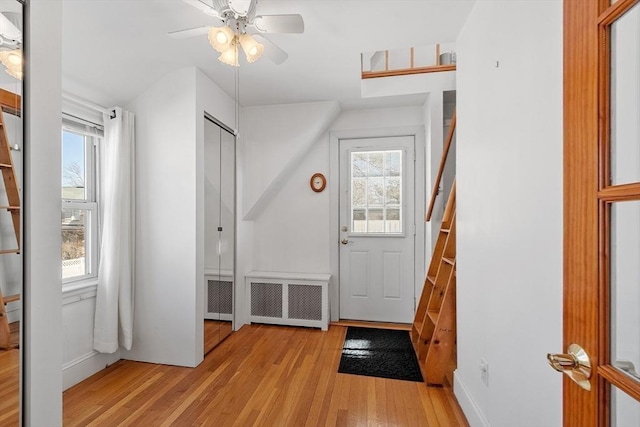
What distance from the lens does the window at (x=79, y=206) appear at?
7.54 feet

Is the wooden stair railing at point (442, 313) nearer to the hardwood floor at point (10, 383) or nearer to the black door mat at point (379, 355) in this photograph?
the black door mat at point (379, 355)

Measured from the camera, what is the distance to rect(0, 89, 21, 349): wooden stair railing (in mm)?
843

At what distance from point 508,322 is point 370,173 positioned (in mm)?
2388

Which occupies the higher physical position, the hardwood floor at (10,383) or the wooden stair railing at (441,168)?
the wooden stair railing at (441,168)

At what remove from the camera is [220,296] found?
2.92m

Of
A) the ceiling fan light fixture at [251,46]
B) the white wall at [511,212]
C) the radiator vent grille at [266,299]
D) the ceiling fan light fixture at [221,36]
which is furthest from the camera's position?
the radiator vent grille at [266,299]

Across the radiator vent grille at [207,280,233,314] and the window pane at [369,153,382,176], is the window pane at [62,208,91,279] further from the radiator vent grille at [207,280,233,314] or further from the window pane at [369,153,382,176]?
the window pane at [369,153,382,176]

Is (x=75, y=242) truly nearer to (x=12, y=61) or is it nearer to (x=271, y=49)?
(x=12, y=61)

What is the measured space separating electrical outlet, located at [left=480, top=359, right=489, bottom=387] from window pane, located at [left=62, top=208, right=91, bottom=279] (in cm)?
295

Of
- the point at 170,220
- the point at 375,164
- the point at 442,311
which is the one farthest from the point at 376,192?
the point at 170,220

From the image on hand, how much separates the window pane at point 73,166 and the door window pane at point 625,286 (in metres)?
3.01

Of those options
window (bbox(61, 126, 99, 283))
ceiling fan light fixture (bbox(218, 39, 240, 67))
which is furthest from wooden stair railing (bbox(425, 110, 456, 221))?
window (bbox(61, 126, 99, 283))

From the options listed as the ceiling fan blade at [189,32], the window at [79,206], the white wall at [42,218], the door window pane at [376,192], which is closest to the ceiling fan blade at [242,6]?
the ceiling fan blade at [189,32]

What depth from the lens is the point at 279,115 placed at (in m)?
3.39
